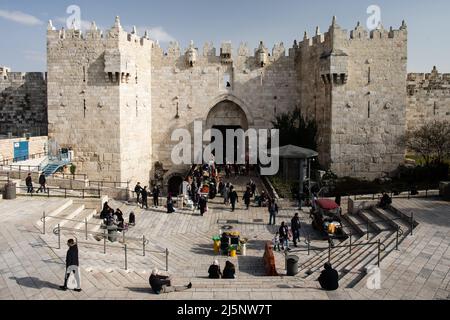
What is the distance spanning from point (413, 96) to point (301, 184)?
458 inches

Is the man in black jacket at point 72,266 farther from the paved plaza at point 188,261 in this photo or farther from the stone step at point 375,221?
the stone step at point 375,221

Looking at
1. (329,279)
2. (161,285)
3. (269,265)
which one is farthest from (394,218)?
(161,285)

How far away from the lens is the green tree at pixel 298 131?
25312 millimetres

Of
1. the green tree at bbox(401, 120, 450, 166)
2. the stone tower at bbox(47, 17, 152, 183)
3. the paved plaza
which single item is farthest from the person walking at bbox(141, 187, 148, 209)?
the green tree at bbox(401, 120, 450, 166)

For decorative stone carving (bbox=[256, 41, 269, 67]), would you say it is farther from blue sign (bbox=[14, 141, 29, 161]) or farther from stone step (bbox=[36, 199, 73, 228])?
stone step (bbox=[36, 199, 73, 228])

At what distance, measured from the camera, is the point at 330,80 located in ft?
78.2

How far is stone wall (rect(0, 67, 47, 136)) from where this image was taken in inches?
1135

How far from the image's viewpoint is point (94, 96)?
2402cm

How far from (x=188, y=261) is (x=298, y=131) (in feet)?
45.3

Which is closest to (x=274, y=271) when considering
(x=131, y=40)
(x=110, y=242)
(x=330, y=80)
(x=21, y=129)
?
(x=110, y=242)

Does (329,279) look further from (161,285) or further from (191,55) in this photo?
(191,55)

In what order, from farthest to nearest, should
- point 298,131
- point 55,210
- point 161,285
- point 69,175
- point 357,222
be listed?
1. point 298,131
2. point 69,175
3. point 357,222
4. point 55,210
5. point 161,285

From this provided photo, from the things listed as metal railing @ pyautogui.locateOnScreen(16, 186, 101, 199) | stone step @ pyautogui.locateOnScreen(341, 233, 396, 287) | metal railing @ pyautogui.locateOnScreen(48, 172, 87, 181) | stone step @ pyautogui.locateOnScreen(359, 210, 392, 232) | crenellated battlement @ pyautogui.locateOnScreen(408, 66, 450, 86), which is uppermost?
crenellated battlement @ pyautogui.locateOnScreen(408, 66, 450, 86)

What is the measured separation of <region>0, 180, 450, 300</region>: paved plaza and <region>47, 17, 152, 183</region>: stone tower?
21.3ft
